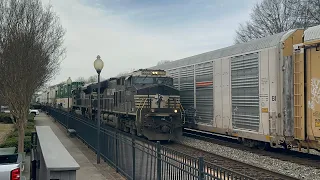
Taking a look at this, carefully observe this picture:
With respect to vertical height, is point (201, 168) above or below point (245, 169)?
above

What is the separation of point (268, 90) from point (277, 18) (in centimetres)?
3135

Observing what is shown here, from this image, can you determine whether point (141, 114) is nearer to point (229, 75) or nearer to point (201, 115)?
point (201, 115)

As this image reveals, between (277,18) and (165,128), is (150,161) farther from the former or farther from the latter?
(277,18)

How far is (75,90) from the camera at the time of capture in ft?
136

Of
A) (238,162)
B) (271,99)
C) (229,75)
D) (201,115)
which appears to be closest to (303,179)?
(238,162)

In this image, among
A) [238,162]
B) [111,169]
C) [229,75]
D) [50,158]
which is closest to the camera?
[50,158]

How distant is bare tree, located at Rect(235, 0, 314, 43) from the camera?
1442 inches

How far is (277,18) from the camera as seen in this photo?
40.9 m

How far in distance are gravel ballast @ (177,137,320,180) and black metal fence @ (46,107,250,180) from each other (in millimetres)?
3910

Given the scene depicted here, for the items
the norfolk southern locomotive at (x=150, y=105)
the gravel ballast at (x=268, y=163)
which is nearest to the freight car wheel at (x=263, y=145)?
the gravel ballast at (x=268, y=163)

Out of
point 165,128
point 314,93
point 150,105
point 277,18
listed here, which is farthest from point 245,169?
point 277,18

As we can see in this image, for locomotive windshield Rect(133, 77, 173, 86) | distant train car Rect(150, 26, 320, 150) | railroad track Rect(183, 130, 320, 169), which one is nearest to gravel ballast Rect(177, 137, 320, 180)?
railroad track Rect(183, 130, 320, 169)

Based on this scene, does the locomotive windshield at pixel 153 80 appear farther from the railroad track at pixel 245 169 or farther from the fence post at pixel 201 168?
the fence post at pixel 201 168

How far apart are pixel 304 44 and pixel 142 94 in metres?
8.49
